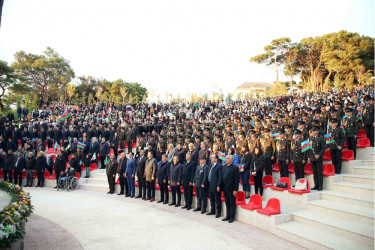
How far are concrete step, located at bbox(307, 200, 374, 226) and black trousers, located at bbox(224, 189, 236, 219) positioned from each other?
1868 mm

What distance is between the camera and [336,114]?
10.3 metres

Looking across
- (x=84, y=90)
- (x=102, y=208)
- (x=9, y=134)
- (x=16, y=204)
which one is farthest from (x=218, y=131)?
(x=84, y=90)

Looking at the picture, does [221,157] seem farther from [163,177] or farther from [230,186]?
[163,177]

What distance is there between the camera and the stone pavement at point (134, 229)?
19.8ft

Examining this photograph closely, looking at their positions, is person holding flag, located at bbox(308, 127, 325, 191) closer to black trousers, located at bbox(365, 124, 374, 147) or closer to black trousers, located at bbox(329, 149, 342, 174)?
black trousers, located at bbox(329, 149, 342, 174)

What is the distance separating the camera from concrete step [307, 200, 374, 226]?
18.5 feet

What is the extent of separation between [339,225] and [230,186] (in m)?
2.75

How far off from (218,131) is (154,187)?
376cm

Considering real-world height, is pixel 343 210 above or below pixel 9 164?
above

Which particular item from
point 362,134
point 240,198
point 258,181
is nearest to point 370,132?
point 362,134

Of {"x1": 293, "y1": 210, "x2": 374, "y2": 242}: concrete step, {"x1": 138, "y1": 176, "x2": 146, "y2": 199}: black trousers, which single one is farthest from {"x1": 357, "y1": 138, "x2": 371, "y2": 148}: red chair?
{"x1": 138, "y1": 176, "x2": 146, "y2": 199}: black trousers

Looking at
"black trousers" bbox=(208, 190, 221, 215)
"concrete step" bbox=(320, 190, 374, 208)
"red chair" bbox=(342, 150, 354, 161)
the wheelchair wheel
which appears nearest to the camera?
"concrete step" bbox=(320, 190, 374, 208)

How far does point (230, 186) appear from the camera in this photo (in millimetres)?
7590

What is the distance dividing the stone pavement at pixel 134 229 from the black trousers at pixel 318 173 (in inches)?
86.1
